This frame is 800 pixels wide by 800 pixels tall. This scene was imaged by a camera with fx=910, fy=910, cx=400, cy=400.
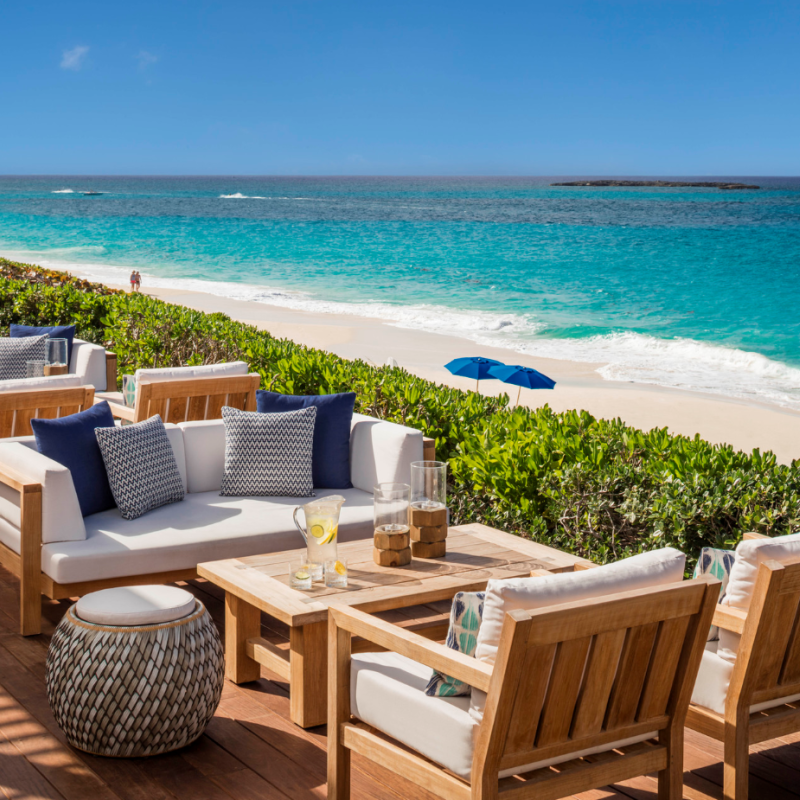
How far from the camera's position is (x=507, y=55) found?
71.0 m

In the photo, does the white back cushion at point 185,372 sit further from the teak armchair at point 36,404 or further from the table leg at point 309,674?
the table leg at point 309,674

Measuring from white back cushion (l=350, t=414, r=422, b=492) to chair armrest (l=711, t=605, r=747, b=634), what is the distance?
1989mm

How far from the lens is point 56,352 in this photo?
579cm

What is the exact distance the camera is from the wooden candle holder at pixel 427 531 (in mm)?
3209

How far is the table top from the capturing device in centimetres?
285

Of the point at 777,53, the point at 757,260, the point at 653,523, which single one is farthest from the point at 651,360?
the point at 777,53

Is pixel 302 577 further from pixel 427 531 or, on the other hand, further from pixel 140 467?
pixel 140 467

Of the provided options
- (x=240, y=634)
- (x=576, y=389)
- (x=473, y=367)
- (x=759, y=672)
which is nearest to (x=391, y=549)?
(x=240, y=634)

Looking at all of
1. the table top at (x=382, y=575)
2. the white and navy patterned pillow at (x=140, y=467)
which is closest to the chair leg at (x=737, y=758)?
the table top at (x=382, y=575)

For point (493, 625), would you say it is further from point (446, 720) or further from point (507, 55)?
point (507, 55)

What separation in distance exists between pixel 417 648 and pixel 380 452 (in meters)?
2.28

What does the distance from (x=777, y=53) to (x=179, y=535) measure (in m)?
67.0

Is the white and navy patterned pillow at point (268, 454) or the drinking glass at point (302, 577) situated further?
the white and navy patterned pillow at point (268, 454)

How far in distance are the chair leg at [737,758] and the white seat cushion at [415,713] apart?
0.82ft
